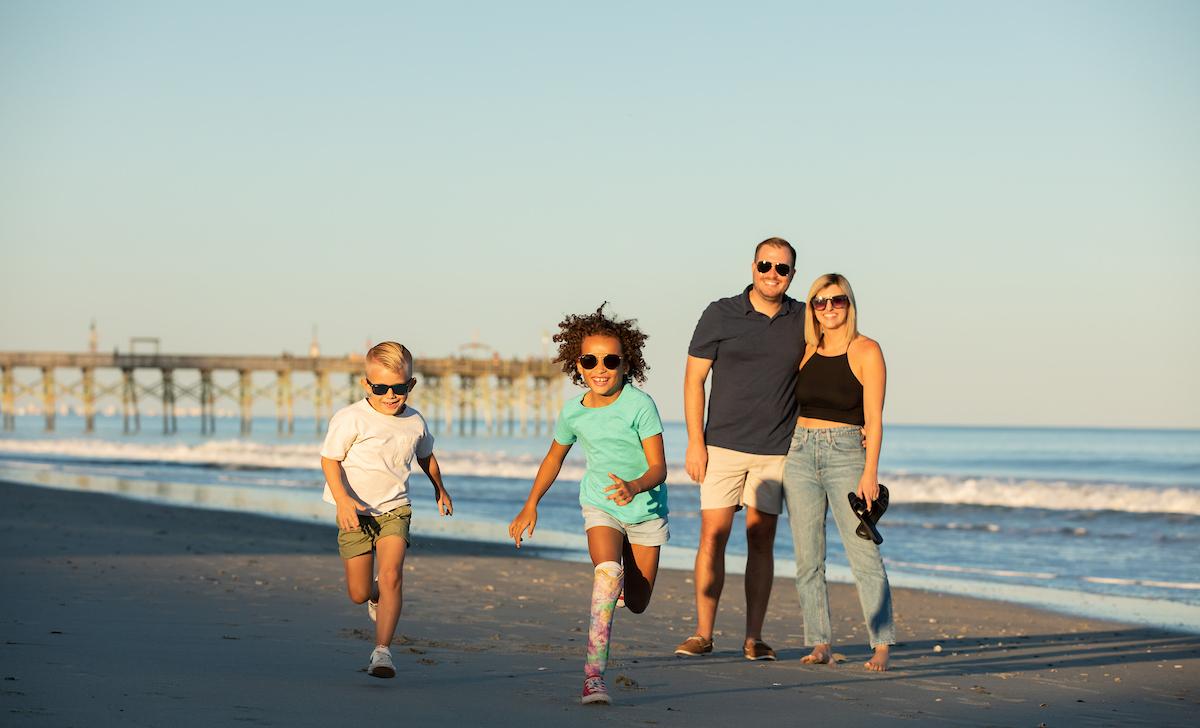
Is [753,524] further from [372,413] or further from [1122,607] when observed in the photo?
[1122,607]

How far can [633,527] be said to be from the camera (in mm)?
5305

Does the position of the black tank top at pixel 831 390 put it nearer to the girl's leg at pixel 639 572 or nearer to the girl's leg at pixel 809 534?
the girl's leg at pixel 809 534

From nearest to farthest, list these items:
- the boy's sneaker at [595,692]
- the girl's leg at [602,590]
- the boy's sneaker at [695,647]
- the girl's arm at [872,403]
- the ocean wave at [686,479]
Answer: the boy's sneaker at [595,692], the girl's leg at [602,590], the girl's arm at [872,403], the boy's sneaker at [695,647], the ocean wave at [686,479]

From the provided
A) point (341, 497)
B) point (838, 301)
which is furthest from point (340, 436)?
point (838, 301)

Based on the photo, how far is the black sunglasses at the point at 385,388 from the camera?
5461 mm

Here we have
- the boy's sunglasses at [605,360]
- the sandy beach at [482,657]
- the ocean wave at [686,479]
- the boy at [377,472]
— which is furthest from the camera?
the ocean wave at [686,479]

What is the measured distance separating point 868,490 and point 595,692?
1891mm

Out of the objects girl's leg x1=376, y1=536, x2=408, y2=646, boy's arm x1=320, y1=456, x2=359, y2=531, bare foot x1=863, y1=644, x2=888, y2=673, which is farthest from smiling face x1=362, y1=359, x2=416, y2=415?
bare foot x1=863, y1=644, x2=888, y2=673

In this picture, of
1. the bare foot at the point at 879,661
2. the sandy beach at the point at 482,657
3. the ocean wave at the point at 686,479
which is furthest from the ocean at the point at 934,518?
the bare foot at the point at 879,661

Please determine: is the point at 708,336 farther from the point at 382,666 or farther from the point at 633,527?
the point at 382,666

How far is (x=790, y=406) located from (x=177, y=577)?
463 cm

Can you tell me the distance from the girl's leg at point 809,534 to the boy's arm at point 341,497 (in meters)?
2.17

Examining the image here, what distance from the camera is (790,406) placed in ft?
21.0

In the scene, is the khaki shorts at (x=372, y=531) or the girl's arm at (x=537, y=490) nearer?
the girl's arm at (x=537, y=490)
